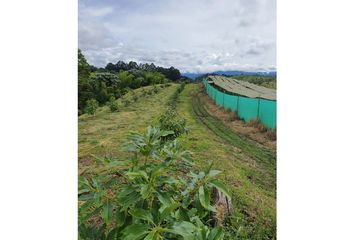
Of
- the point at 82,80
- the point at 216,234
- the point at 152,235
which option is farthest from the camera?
the point at 82,80

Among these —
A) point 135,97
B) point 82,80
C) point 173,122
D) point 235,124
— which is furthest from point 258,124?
point 82,80

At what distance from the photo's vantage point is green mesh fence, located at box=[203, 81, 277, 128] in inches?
83.3

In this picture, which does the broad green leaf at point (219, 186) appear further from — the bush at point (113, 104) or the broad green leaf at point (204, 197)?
the bush at point (113, 104)

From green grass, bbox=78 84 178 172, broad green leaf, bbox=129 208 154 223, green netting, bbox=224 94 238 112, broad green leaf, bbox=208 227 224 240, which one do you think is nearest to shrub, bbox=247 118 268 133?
green netting, bbox=224 94 238 112

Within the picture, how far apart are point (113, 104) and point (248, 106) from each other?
1.00 meters

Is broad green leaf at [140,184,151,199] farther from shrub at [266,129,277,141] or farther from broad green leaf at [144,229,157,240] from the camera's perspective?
shrub at [266,129,277,141]

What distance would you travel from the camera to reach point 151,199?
3.38 feet

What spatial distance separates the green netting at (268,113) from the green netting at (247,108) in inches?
2.0

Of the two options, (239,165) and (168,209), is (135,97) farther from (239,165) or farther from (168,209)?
(168,209)

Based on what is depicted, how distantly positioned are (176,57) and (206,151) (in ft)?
2.13

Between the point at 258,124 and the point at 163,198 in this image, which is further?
the point at 258,124
